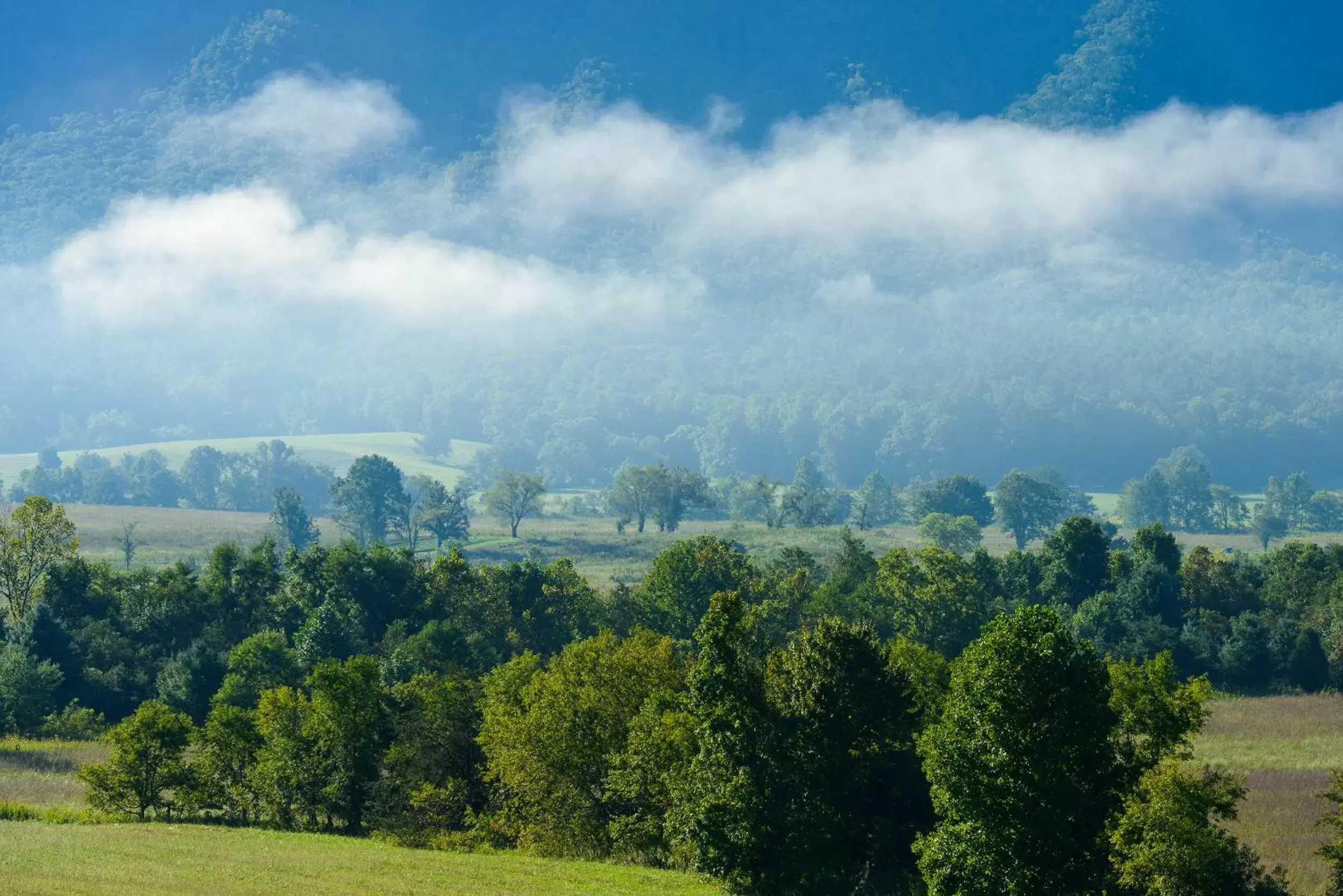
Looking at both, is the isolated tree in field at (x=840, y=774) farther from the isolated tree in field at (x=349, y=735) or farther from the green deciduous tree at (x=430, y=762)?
the isolated tree in field at (x=349, y=735)

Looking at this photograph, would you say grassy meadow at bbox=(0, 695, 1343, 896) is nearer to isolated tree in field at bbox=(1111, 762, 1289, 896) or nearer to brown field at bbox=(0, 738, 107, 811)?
brown field at bbox=(0, 738, 107, 811)

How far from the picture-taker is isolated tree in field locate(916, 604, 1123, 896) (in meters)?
46.8

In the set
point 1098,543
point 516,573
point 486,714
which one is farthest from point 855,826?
point 1098,543

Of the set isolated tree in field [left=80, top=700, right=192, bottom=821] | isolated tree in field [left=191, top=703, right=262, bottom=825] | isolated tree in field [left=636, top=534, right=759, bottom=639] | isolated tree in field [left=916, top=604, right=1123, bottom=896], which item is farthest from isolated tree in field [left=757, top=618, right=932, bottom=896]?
isolated tree in field [left=636, top=534, right=759, bottom=639]

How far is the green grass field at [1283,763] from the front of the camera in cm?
6003

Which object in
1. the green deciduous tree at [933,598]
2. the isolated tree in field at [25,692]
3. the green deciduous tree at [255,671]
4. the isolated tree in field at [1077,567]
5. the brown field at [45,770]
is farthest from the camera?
the isolated tree in field at [1077,567]

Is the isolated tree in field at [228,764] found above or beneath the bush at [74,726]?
above

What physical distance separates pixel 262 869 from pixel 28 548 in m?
84.1

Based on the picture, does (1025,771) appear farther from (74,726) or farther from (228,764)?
(74,726)

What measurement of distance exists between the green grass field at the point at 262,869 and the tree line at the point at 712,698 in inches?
179

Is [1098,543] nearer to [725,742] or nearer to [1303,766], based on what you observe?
[1303,766]

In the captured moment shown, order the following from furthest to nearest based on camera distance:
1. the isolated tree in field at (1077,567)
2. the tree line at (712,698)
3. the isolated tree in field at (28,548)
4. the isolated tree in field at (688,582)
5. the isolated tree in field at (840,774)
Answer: the isolated tree in field at (1077,567) < the isolated tree in field at (688,582) < the isolated tree in field at (28,548) < the isolated tree in field at (840,774) < the tree line at (712,698)

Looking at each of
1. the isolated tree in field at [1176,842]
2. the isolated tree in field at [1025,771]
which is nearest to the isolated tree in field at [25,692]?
the isolated tree in field at [1025,771]

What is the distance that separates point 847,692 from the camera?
5644 cm
